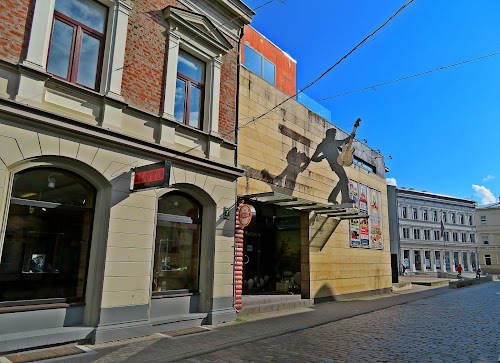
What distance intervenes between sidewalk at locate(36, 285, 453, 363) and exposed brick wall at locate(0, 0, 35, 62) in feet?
18.4

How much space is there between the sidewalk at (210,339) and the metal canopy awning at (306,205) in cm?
377

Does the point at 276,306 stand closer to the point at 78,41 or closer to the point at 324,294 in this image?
the point at 324,294

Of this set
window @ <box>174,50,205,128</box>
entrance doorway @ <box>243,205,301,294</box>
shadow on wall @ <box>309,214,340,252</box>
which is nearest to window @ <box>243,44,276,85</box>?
window @ <box>174,50,205,128</box>

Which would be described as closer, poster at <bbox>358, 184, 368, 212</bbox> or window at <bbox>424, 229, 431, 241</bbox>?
poster at <bbox>358, 184, 368, 212</bbox>

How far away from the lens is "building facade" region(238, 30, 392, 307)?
495 inches

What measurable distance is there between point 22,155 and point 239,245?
641cm

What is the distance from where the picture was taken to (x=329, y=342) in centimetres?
792

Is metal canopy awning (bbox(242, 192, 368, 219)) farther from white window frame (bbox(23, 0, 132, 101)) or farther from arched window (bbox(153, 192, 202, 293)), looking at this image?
white window frame (bbox(23, 0, 132, 101))

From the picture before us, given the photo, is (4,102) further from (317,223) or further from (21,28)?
(317,223)

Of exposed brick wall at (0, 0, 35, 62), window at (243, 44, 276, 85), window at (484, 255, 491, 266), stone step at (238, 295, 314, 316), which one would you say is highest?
window at (243, 44, 276, 85)

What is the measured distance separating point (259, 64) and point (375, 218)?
1138 cm

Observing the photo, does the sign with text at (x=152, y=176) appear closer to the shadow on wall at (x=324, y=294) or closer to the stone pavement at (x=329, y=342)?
the stone pavement at (x=329, y=342)

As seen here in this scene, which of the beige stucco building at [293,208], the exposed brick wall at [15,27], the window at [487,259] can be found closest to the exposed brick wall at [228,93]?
the beige stucco building at [293,208]

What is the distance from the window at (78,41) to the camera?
7.42 meters
